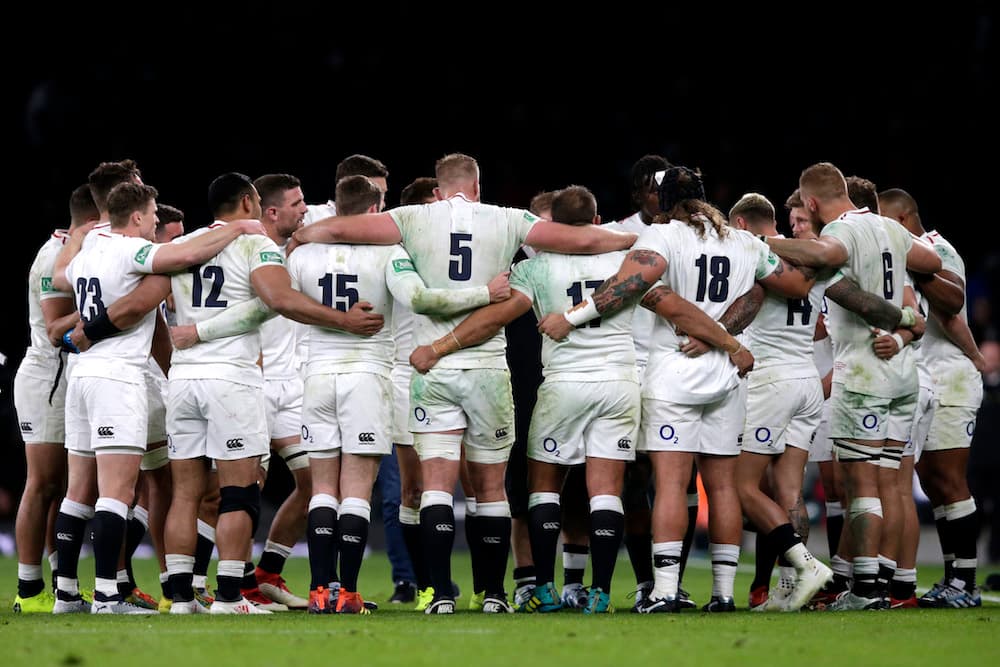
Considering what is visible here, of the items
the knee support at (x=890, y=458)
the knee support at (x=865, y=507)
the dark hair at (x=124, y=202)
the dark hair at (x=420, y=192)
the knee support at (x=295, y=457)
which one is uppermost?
the dark hair at (x=420, y=192)

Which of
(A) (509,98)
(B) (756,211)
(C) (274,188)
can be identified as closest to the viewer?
(B) (756,211)

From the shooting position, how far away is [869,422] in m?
9.12

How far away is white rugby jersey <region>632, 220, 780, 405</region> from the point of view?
848cm

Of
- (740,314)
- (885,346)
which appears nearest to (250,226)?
(740,314)

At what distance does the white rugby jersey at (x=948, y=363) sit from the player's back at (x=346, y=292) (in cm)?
381

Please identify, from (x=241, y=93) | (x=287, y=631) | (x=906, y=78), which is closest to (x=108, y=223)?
(x=287, y=631)

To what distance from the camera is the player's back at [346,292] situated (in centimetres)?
855

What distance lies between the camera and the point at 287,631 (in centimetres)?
720

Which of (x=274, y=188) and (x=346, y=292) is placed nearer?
(x=346, y=292)

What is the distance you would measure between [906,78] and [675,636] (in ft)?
53.9

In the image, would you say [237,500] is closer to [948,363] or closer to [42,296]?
[42,296]

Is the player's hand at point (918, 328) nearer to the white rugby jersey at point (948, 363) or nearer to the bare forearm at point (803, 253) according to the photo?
the white rugby jersey at point (948, 363)

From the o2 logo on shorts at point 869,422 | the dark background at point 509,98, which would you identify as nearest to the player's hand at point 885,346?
the o2 logo on shorts at point 869,422

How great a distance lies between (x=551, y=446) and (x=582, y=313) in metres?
0.84
